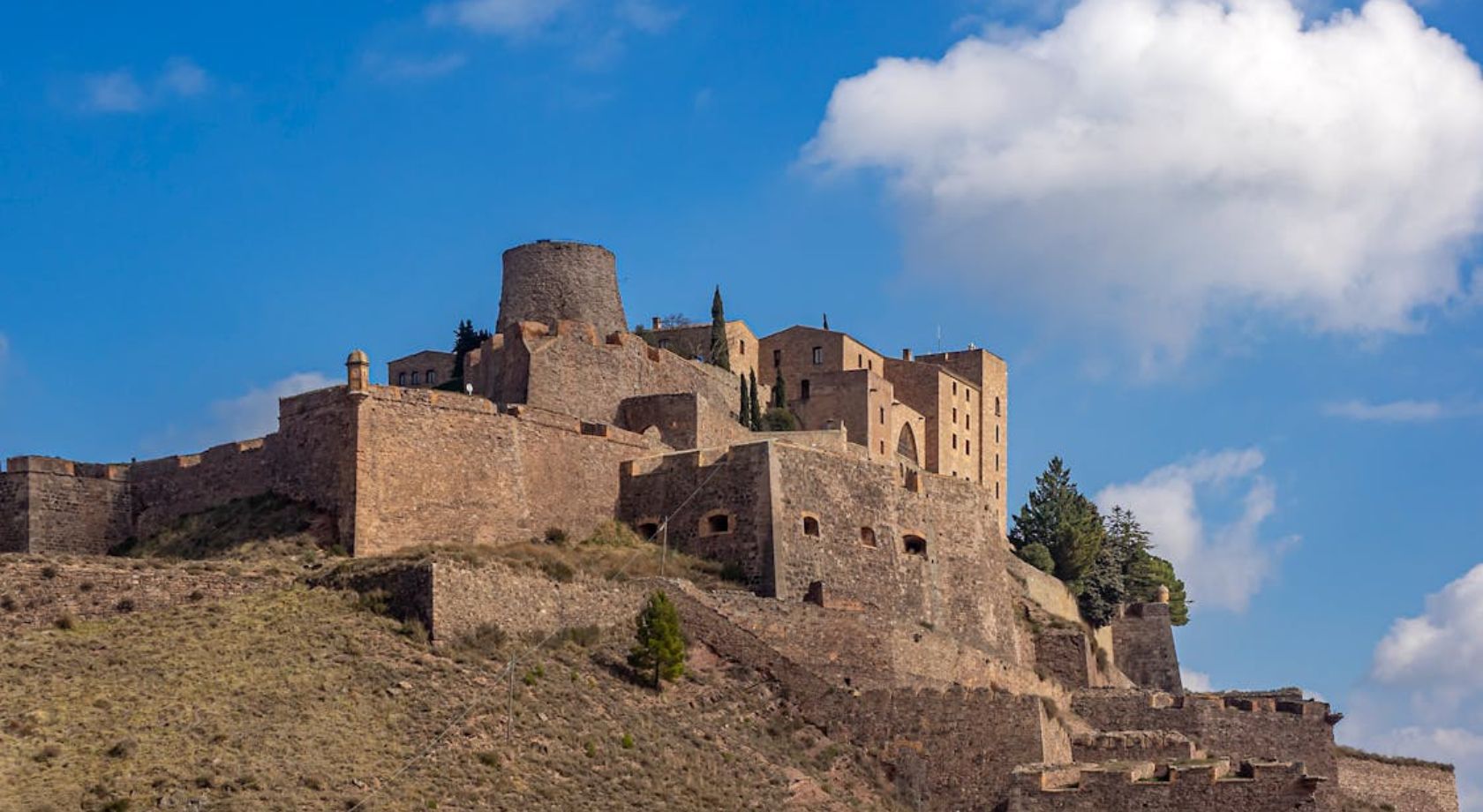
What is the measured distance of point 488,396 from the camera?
6456cm

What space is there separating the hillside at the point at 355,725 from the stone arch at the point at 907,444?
2955 centimetres

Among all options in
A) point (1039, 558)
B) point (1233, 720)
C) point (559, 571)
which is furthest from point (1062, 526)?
point (559, 571)

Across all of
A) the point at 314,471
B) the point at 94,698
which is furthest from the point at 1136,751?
the point at 94,698

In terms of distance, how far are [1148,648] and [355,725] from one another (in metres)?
35.3

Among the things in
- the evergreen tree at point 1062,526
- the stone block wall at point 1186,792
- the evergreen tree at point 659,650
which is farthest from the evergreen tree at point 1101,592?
the stone block wall at point 1186,792

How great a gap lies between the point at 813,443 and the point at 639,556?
13.6 m

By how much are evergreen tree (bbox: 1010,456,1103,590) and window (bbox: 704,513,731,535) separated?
19668 mm

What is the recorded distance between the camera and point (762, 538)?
5672cm

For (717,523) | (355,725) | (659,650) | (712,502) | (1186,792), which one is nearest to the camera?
(355,725)

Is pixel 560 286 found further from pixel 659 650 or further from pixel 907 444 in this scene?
pixel 659 650

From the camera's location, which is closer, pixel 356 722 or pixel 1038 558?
pixel 356 722

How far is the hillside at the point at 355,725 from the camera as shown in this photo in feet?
131

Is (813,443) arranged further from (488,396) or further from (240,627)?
(240,627)

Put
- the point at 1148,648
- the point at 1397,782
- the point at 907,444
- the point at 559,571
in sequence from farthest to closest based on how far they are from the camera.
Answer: the point at 907,444 < the point at 1148,648 < the point at 1397,782 < the point at 559,571
